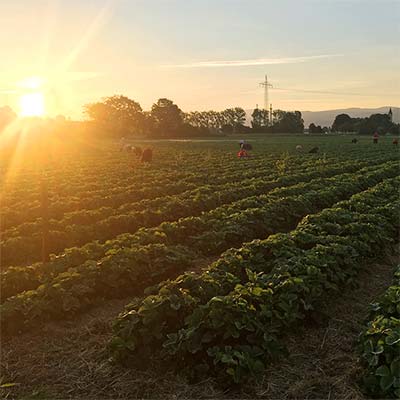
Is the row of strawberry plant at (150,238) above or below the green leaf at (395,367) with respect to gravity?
above

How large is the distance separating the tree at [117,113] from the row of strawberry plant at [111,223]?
7922 centimetres

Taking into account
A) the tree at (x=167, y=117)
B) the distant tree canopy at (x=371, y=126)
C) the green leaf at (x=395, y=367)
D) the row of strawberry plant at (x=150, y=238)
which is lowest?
the green leaf at (x=395, y=367)

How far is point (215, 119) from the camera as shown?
126000 millimetres

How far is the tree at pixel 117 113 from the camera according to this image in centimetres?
9400

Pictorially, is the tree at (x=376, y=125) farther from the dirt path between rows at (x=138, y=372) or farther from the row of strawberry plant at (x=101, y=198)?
the dirt path between rows at (x=138, y=372)

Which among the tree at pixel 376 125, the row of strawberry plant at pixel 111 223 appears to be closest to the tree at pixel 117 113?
the tree at pixel 376 125

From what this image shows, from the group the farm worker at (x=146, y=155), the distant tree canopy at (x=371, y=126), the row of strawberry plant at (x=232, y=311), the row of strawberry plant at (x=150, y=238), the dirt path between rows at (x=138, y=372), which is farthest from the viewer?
the distant tree canopy at (x=371, y=126)

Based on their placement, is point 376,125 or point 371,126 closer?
point 371,126

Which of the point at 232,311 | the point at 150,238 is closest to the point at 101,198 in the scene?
the point at 150,238

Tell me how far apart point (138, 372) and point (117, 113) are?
98966mm

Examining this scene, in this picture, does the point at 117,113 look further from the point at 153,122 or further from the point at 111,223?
the point at 111,223

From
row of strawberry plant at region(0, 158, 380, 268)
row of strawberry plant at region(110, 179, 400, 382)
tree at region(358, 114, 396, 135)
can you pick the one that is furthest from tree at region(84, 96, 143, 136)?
row of strawberry plant at region(110, 179, 400, 382)

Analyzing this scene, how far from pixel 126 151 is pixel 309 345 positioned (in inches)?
1568

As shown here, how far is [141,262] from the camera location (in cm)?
770
